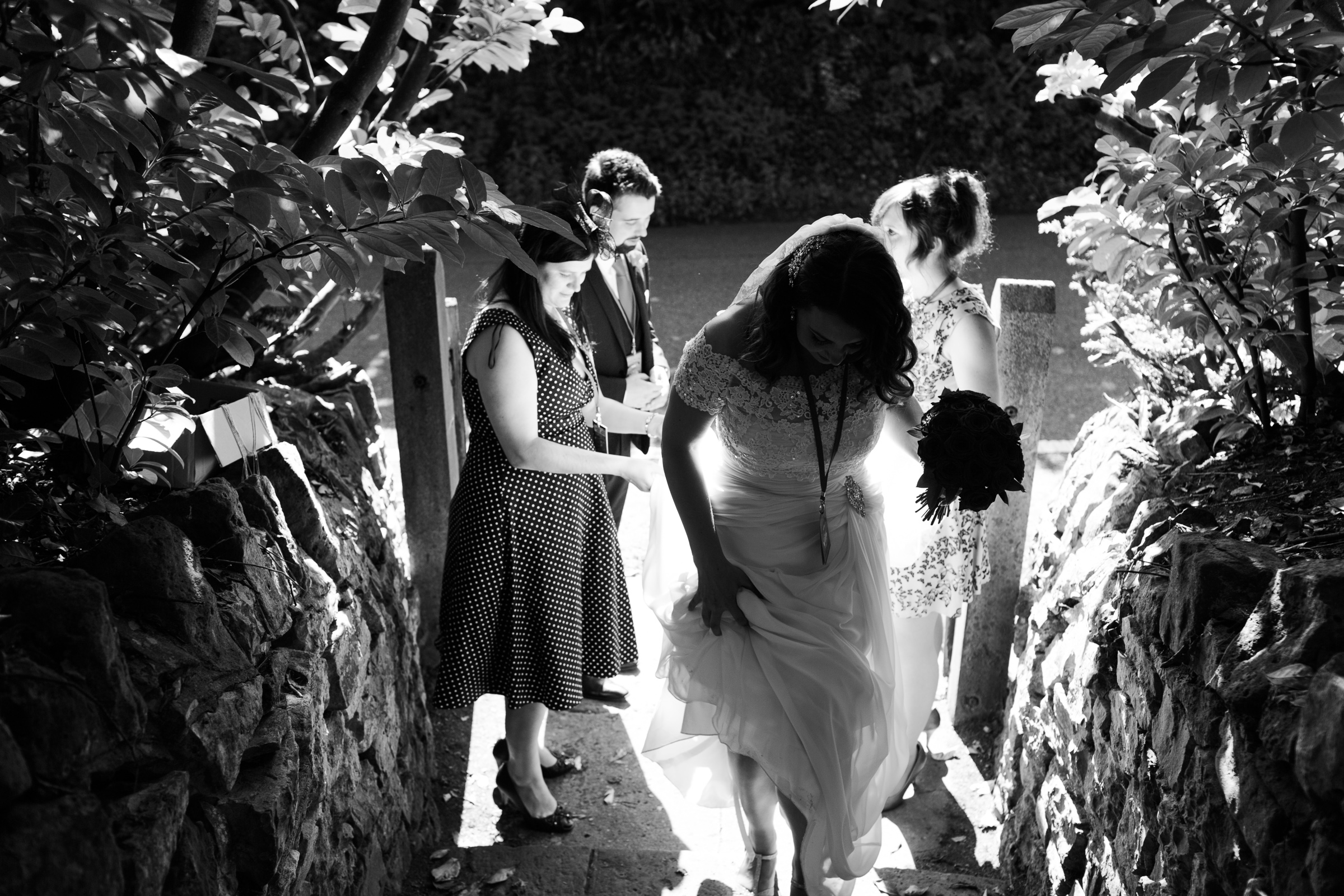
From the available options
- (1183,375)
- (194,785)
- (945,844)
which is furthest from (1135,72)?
(945,844)

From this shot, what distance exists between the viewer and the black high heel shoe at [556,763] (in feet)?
12.7

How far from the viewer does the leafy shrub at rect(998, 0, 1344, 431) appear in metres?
1.98

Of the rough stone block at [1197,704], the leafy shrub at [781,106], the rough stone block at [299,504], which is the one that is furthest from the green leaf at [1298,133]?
the leafy shrub at [781,106]

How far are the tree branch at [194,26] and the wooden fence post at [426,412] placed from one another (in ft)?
4.65

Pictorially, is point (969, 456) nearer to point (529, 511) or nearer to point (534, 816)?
point (529, 511)

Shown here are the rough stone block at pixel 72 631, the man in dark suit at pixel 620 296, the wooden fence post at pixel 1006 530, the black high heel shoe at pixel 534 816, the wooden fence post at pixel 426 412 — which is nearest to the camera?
the rough stone block at pixel 72 631

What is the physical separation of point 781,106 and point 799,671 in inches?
524

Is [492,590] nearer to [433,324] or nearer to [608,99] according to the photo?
[433,324]

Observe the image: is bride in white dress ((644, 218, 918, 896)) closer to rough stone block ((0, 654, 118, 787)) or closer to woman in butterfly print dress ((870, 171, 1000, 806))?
woman in butterfly print dress ((870, 171, 1000, 806))

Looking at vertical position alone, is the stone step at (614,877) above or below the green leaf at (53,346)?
below

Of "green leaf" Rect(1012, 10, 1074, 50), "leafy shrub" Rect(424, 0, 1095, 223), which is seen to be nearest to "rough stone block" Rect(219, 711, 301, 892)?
"green leaf" Rect(1012, 10, 1074, 50)

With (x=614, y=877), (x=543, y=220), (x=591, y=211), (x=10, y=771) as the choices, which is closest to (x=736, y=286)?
(x=591, y=211)

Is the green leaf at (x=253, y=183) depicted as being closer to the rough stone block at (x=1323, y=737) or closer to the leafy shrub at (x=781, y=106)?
the rough stone block at (x=1323, y=737)

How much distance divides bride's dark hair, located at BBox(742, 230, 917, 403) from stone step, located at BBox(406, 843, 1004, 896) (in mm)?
1518
